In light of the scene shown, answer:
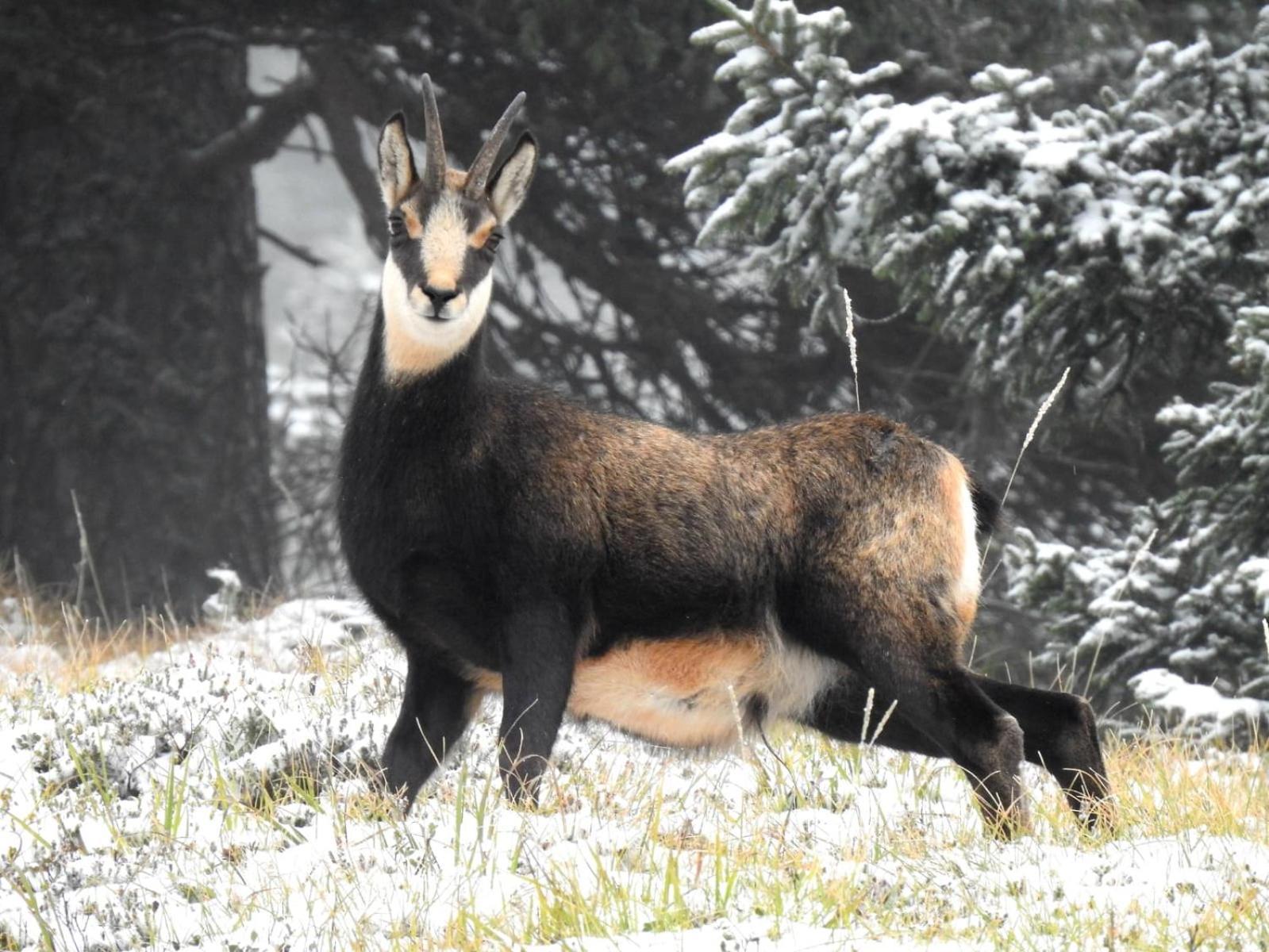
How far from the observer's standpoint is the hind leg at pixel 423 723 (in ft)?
16.6

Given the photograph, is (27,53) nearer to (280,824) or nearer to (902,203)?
(902,203)

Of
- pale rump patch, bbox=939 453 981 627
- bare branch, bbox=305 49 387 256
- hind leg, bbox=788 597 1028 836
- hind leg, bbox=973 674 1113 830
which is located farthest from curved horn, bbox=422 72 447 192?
bare branch, bbox=305 49 387 256

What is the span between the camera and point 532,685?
4.83 m

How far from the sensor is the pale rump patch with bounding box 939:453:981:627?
5324 millimetres

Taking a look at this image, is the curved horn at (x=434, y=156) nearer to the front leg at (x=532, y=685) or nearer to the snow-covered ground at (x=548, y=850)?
the front leg at (x=532, y=685)

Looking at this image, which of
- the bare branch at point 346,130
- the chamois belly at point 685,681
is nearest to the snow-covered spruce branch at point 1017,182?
the chamois belly at point 685,681

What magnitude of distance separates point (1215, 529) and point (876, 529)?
2292 mm

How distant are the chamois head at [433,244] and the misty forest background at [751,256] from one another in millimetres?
2042

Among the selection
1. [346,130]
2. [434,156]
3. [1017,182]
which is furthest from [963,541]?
[346,130]

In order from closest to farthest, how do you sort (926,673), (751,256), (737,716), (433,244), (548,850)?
(737,716), (548,850), (433,244), (926,673), (751,256)

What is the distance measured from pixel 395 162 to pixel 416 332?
540 mm

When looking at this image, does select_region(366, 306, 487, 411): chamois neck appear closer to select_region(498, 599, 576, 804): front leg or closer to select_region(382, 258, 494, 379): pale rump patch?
select_region(382, 258, 494, 379): pale rump patch

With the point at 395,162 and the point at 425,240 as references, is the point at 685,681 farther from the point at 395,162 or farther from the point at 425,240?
the point at 395,162

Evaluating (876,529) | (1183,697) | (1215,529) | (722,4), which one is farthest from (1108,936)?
(722,4)
